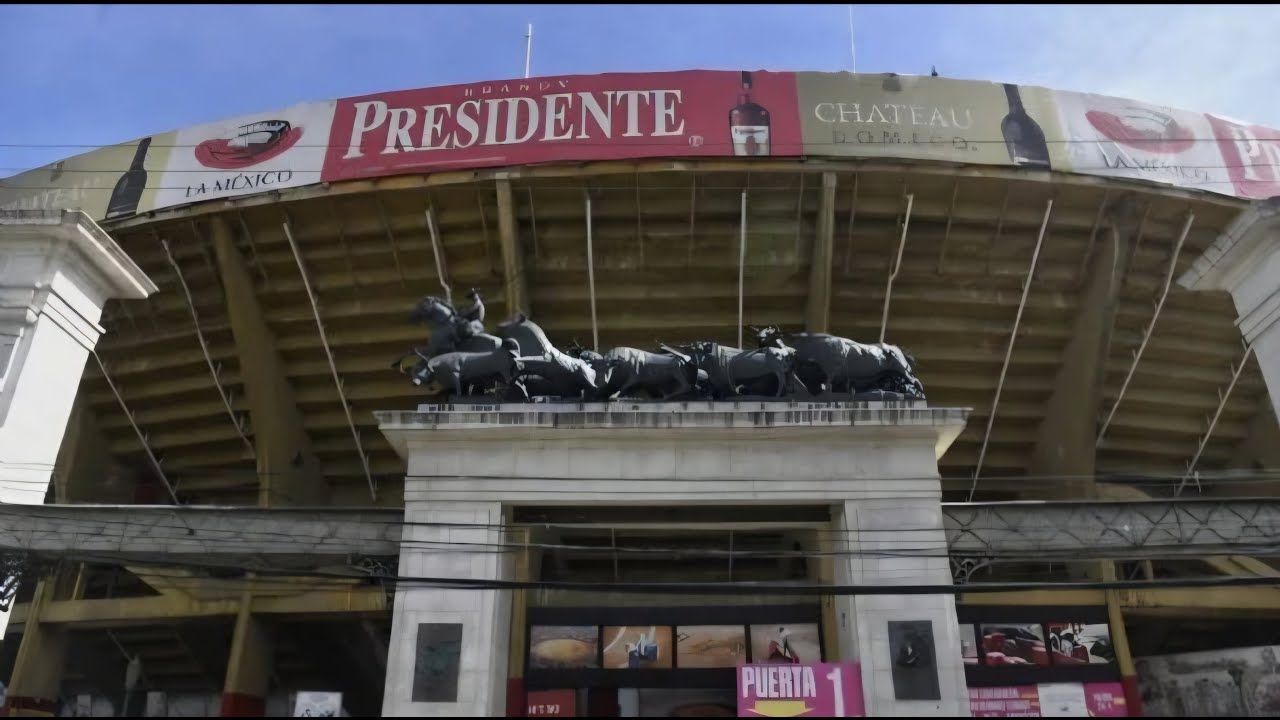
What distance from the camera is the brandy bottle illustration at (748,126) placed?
22.0 meters

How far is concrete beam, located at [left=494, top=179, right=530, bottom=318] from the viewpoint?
22391 mm

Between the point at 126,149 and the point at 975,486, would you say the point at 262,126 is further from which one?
the point at 975,486

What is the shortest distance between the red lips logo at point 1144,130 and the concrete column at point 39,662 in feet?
90.6

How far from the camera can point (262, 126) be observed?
23719 millimetres

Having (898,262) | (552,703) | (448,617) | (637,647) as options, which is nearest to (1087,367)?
(898,262)

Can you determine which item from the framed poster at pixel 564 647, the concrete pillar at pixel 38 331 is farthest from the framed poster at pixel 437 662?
the concrete pillar at pixel 38 331

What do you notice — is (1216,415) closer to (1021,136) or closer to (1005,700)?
(1021,136)

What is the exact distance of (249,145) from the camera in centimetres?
2344

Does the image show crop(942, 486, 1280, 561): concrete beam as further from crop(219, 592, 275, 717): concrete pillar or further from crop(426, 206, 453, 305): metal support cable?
A: crop(219, 592, 275, 717): concrete pillar

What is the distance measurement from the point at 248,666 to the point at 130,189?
11800 millimetres

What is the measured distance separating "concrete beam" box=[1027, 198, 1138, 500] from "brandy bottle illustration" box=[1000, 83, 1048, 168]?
2684 mm

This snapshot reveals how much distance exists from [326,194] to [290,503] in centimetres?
834

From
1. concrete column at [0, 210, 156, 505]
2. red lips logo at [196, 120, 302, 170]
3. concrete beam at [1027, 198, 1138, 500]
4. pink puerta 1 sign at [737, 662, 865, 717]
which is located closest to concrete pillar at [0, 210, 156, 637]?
concrete column at [0, 210, 156, 505]

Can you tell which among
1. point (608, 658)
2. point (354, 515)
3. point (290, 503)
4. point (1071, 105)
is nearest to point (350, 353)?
point (290, 503)
